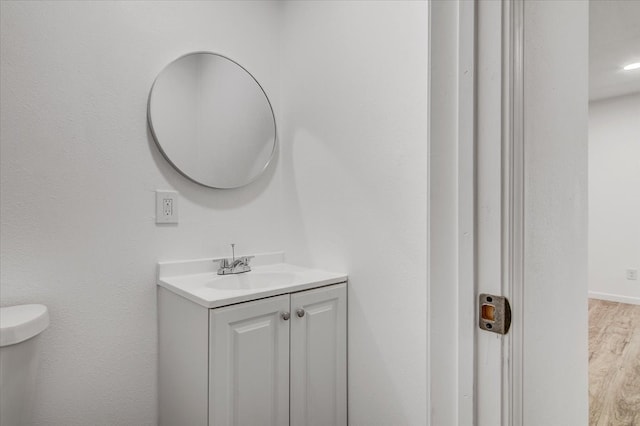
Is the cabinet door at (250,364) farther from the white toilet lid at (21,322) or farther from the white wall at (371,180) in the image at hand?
the white toilet lid at (21,322)

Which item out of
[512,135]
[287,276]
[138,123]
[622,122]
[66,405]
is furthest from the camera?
[287,276]

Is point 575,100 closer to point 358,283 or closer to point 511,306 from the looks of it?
point 511,306

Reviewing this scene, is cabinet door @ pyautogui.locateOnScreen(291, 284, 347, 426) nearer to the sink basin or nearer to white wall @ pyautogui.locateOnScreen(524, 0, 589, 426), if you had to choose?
the sink basin

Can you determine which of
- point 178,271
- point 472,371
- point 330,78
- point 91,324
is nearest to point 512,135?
point 472,371

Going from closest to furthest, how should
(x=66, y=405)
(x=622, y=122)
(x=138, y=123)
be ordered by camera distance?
(x=622, y=122), (x=66, y=405), (x=138, y=123)

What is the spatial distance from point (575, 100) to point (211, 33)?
155 centimetres

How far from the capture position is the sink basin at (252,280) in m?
1.46

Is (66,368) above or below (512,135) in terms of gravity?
below

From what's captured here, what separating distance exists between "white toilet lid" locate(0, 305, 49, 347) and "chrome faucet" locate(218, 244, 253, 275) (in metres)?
0.62

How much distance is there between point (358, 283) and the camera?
55.2 inches

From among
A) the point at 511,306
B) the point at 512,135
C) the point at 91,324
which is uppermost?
the point at 512,135

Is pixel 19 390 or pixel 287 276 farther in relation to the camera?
pixel 287 276

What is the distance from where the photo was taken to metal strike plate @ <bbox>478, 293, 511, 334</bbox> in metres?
0.48

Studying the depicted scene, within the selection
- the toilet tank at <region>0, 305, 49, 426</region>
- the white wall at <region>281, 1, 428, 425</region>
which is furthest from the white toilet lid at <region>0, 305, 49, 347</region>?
the white wall at <region>281, 1, 428, 425</region>
